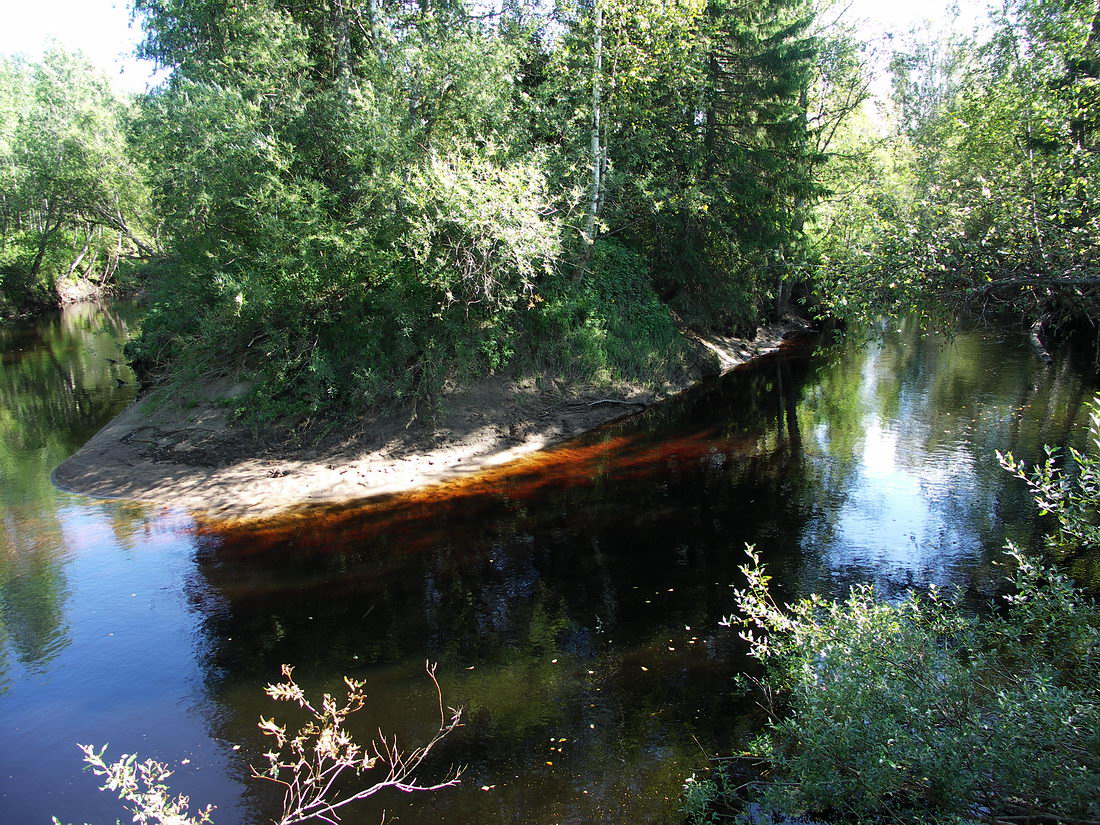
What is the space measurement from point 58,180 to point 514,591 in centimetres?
3652

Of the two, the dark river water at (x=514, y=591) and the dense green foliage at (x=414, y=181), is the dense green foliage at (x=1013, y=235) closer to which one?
the dark river water at (x=514, y=591)

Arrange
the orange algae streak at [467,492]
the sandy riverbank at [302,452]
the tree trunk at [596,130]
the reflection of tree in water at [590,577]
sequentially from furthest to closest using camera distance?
the tree trunk at [596,130]
the sandy riverbank at [302,452]
the orange algae streak at [467,492]
the reflection of tree in water at [590,577]

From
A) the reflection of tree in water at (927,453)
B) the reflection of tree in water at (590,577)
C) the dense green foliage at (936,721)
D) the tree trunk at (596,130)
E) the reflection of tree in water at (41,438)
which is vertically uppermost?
the tree trunk at (596,130)

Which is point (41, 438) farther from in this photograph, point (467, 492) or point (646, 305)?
point (646, 305)

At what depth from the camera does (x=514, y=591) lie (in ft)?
33.1

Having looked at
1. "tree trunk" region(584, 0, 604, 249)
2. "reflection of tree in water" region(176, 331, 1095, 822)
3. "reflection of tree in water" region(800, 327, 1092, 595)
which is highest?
"tree trunk" region(584, 0, 604, 249)

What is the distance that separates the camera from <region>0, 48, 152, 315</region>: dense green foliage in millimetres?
34312

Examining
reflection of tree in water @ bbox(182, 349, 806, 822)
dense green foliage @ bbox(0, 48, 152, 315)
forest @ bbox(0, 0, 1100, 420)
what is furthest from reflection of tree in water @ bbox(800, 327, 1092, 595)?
dense green foliage @ bbox(0, 48, 152, 315)

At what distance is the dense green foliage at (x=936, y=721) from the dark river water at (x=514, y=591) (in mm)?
1353

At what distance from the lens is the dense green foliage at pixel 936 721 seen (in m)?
4.11

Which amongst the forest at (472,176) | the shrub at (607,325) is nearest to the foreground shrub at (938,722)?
the forest at (472,176)

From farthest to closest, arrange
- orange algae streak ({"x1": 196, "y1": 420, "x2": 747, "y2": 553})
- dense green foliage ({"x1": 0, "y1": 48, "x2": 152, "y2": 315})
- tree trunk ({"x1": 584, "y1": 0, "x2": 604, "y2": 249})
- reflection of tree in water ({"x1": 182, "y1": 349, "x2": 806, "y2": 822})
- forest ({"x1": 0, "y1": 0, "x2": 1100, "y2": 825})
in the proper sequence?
dense green foliage ({"x1": 0, "y1": 48, "x2": 152, "y2": 315}), tree trunk ({"x1": 584, "y1": 0, "x2": 604, "y2": 249}), orange algae streak ({"x1": 196, "y1": 420, "x2": 747, "y2": 553}), reflection of tree in water ({"x1": 182, "y1": 349, "x2": 806, "y2": 822}), forest ({"x1": 0, "y1": 0, "x2": 1100, "y2": 825})

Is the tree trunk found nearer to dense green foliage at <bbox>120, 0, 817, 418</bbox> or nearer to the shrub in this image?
dense green foliage at <bbox>120, 0, 817, 418</bbox>

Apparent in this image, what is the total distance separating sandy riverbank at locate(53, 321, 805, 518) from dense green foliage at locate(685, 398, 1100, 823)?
1020cm
